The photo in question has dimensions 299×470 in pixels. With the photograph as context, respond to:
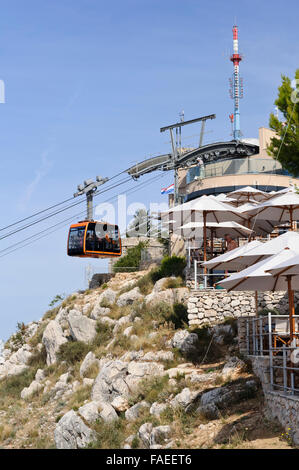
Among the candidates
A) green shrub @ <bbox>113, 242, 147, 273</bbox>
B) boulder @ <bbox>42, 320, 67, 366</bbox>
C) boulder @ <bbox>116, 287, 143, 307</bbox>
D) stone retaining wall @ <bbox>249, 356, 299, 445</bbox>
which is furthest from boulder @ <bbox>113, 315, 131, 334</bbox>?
green shrub @ <bbox>113, 242, 147, 273</bbox>

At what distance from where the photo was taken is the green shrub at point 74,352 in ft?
87.0

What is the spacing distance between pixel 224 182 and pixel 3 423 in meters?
21.4

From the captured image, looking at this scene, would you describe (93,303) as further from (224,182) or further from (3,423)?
(224,182)

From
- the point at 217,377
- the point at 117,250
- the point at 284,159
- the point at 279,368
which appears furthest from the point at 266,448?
the point at 117,250

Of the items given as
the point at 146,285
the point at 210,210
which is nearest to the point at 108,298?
the point at 146,285

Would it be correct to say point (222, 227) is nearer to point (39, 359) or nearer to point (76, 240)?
point (76, 240)

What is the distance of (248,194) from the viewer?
29.4 metres

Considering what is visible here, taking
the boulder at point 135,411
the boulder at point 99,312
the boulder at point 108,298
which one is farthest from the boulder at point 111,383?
the boulder at point 108,298

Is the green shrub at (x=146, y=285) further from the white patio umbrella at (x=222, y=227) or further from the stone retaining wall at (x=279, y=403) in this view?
the stone retaining wall at (x=279, y=403)

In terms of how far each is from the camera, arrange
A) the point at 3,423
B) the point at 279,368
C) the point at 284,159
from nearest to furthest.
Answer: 1. the point at 279,368
2. the point at 284,159
3. the point at 3,423

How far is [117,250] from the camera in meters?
35.2

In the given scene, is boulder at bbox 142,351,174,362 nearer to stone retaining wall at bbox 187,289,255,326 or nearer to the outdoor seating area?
stone retaining wall at bbox 187,289,255,326

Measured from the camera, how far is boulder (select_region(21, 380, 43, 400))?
2638 centimetres
